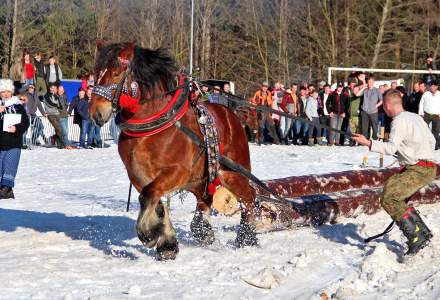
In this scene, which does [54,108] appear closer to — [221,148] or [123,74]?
[221,148]

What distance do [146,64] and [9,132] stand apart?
475 centimetres

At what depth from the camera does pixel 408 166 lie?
7926 mm

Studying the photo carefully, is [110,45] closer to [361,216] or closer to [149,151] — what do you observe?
[149,151]

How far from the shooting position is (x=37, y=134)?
2189cm

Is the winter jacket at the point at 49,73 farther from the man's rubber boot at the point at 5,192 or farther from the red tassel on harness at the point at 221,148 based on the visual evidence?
the red tassel on harness at the point at 221,148

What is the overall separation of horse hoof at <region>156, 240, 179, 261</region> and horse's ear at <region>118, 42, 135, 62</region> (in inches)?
69.1

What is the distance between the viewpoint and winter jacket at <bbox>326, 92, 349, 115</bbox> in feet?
78.3

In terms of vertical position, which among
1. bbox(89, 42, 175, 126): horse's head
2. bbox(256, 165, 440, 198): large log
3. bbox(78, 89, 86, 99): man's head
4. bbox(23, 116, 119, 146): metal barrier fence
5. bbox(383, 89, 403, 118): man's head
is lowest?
bbox(23, 116, 119, 146): metal barrier fence

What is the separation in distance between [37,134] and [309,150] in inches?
283

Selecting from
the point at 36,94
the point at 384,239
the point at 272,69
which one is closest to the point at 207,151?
the point at 384,239

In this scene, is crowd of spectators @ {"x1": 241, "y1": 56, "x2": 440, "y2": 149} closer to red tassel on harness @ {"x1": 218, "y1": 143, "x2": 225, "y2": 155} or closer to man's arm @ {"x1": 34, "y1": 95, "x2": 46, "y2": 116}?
man's arm @ {"x1": 34, "y1": 95, "x2": 46, "y2": 116}

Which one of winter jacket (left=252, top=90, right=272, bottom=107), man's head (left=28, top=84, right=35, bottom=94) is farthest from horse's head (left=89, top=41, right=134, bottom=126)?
winter jacket (left=252, top=90, right=272, bottom=107)

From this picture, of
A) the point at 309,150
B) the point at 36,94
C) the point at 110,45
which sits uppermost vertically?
the point at 110,45

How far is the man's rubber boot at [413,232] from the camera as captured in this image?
7.66 metres
